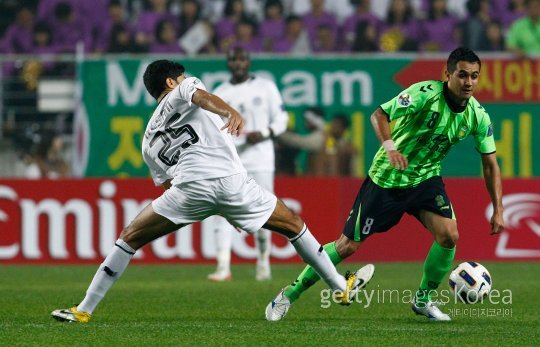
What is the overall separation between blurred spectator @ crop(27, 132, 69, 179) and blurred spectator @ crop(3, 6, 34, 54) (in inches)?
83.2

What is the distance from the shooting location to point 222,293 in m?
→ 12.4

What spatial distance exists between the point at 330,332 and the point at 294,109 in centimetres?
1015

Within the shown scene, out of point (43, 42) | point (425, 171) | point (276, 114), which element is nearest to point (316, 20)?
point (43, 42)

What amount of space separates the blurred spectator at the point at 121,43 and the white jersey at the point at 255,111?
612 cm

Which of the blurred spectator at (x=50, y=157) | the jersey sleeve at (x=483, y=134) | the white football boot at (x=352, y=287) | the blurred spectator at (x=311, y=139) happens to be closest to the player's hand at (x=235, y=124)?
the white football boot at (x=352, y=287)

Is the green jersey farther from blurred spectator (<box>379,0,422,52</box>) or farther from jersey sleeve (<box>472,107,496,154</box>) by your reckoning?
blurred spectator (<box>379,0,422,52</box>)

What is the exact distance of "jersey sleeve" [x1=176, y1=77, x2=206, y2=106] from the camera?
29.2 feet

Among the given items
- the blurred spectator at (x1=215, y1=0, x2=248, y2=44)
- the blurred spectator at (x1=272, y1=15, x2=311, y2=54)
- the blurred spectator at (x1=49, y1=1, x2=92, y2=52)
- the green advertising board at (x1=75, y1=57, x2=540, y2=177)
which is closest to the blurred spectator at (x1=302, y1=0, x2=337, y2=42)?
the blurred spectator at (x1=272, y1=15, x2=311, y2=54)

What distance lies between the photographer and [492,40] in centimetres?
2016

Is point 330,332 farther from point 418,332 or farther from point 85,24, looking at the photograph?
point 85,24

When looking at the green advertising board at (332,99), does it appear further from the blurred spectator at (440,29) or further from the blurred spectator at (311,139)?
the blurred spectator at (440,29)

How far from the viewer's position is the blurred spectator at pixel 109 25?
20531 millimetres

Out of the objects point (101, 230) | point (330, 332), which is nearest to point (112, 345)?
point (330, 332)

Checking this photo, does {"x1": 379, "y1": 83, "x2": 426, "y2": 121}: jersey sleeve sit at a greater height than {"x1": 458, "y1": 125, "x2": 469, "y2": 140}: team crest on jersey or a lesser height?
greater
